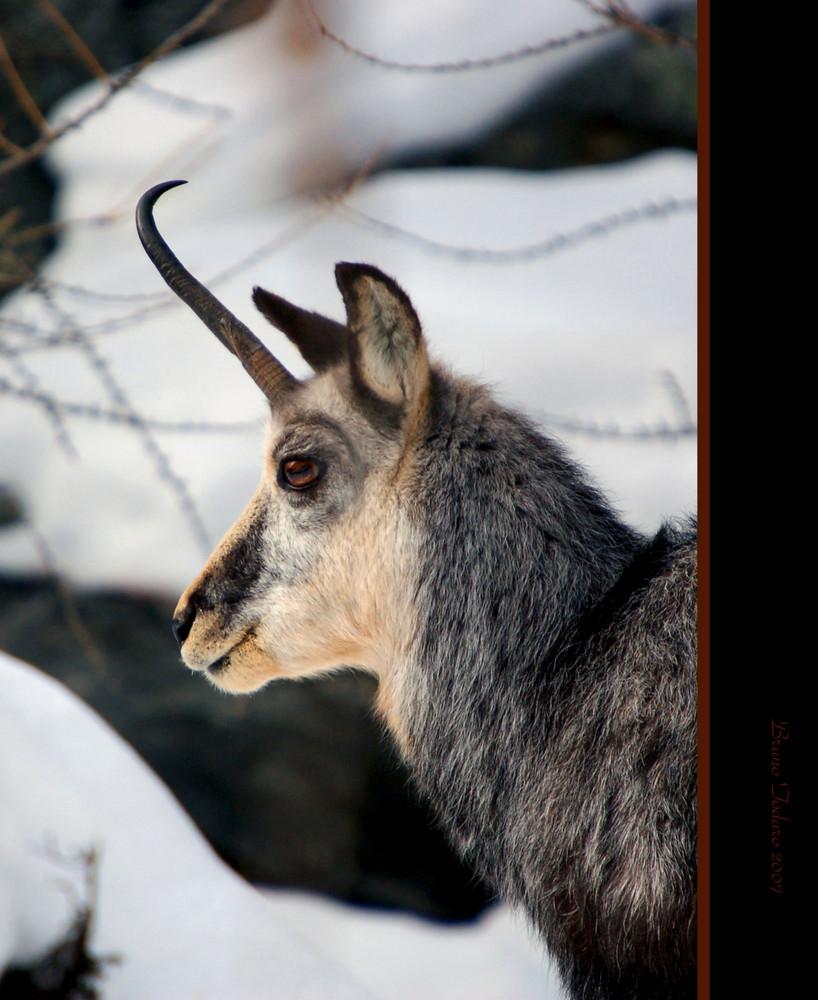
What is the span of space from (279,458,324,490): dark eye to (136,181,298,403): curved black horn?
0.28 ft

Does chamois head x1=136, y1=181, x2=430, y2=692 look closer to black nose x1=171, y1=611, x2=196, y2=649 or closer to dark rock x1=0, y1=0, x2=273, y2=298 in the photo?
black nose x1=171, y1=611, x2=196, y2=649

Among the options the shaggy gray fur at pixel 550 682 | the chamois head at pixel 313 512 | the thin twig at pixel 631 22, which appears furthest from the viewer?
the thin twig at pixel 631 22

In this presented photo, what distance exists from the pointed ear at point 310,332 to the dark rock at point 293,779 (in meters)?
0.93

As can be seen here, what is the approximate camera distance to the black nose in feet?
3.21

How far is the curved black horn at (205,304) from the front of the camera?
3.11 ft

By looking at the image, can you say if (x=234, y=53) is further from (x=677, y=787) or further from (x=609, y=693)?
(x=677, y=787)

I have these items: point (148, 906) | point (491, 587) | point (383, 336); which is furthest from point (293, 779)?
point (383, 336)

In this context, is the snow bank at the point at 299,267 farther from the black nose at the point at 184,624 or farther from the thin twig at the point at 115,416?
the black nose at the point at 184,624

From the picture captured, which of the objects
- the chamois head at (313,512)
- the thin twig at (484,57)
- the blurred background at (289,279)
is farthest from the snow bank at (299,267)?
the chamois head at (313,512)

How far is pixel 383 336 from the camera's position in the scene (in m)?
0.88

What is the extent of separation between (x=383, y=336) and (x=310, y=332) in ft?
0.47
